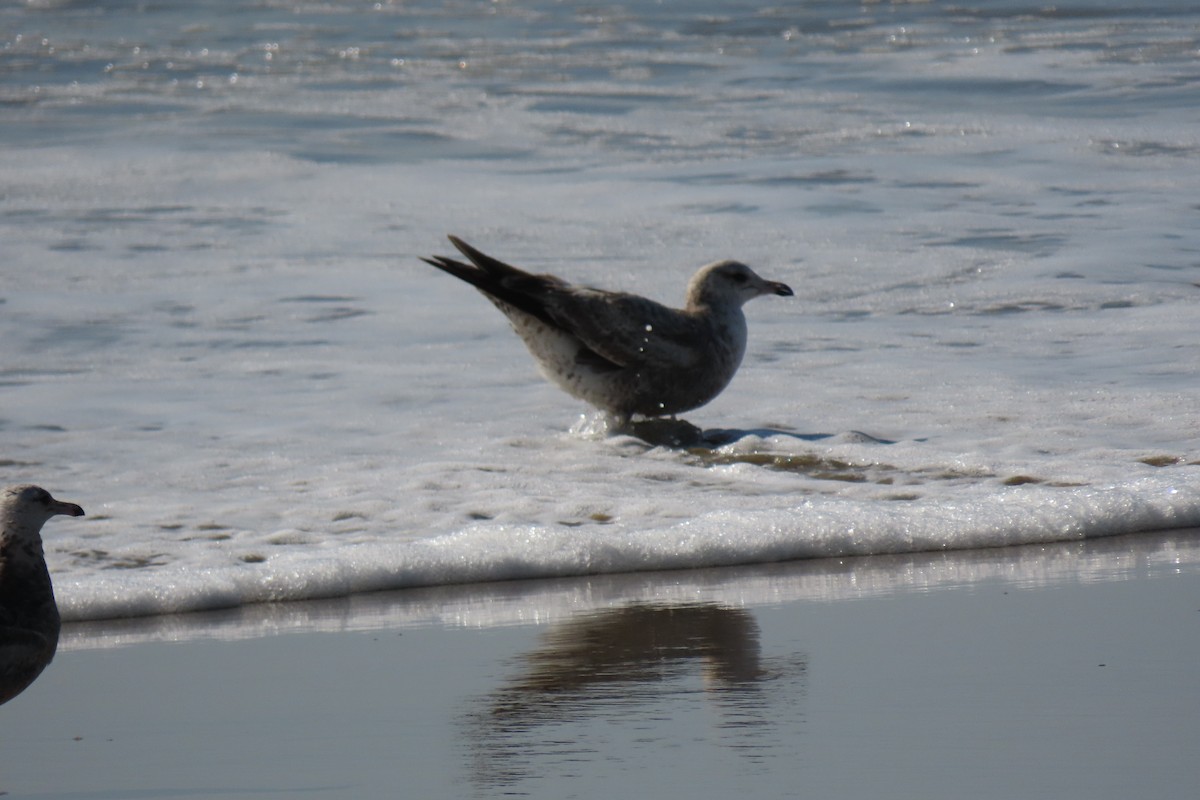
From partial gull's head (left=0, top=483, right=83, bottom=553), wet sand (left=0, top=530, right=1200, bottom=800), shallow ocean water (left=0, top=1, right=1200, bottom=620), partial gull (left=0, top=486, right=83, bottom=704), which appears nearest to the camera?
wet sand (left=0, top=530, right=1200, bottom=800)

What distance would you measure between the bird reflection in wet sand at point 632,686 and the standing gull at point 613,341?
305 cm

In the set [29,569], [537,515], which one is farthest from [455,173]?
[29,569]

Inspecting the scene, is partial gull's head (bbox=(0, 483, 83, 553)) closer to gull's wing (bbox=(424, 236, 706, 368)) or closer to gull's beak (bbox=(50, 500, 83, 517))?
gull's beak (bbox=(50, 500, 83, 517))

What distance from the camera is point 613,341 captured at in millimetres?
7609

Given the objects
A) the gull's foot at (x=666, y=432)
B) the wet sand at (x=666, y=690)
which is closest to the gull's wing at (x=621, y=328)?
the gull's foot at (x=666, y=432)

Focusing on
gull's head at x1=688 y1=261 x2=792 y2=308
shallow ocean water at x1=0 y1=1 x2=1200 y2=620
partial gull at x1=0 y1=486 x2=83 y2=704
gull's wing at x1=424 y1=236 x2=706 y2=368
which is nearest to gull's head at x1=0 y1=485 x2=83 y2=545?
partial gull at x1=0 y1=486 x2=83 y2=704

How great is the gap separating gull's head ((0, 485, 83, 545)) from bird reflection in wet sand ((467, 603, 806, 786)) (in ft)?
3.37

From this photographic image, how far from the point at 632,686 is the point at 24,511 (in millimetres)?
1343

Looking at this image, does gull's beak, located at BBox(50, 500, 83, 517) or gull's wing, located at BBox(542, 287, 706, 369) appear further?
gull's wing, located at BBox(542, 287, 706, 369)

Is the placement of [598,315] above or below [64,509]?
below

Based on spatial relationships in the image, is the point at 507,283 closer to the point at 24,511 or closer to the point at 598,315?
the point at 598,315

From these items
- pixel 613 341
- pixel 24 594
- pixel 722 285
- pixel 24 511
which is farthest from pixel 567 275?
pixel 24 594

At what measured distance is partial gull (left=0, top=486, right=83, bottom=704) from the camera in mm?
3559

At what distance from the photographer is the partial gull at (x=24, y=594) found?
3.56 metres
